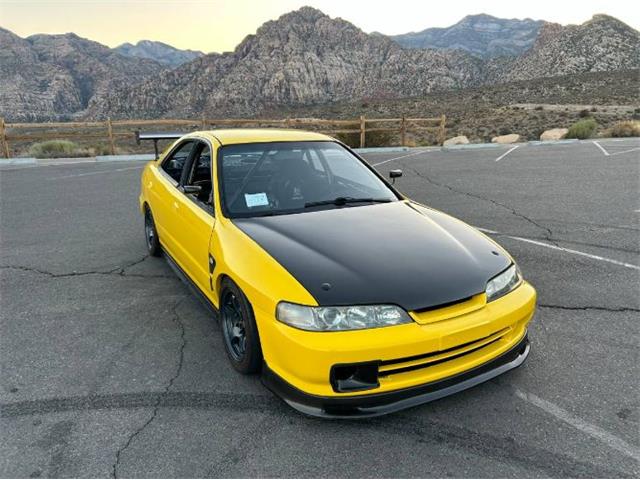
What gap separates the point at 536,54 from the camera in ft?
283

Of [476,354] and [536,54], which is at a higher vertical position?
[536,54]

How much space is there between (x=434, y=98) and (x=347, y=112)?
10.6 m

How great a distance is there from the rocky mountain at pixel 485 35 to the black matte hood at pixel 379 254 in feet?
562

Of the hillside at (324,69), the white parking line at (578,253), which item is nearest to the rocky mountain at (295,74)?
the hillside at (324,69)

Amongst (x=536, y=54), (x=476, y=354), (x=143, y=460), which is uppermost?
(x=536, y=54)

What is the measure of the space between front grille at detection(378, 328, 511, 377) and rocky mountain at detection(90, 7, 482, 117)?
276ft

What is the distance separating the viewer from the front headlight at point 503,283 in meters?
2.73

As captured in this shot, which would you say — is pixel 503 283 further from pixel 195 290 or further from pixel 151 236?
pixel 151 236

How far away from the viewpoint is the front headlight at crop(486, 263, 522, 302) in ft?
8.97

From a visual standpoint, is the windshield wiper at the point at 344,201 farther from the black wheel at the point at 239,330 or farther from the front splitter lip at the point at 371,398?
the front splitter lip at the point at 371,398

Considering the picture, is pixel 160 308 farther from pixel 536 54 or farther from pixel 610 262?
pixel 536 54

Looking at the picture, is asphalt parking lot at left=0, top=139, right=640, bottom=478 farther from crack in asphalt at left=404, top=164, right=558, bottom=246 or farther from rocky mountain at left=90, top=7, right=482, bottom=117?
rocky mountain at left=90, top=7, right=482, bottom=117

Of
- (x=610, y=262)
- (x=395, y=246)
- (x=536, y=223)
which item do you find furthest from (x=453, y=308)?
(x=536, y=223)

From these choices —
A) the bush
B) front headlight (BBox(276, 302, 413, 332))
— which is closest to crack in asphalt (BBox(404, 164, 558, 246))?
front headlight (BBox(276, 302, 413, 332))
